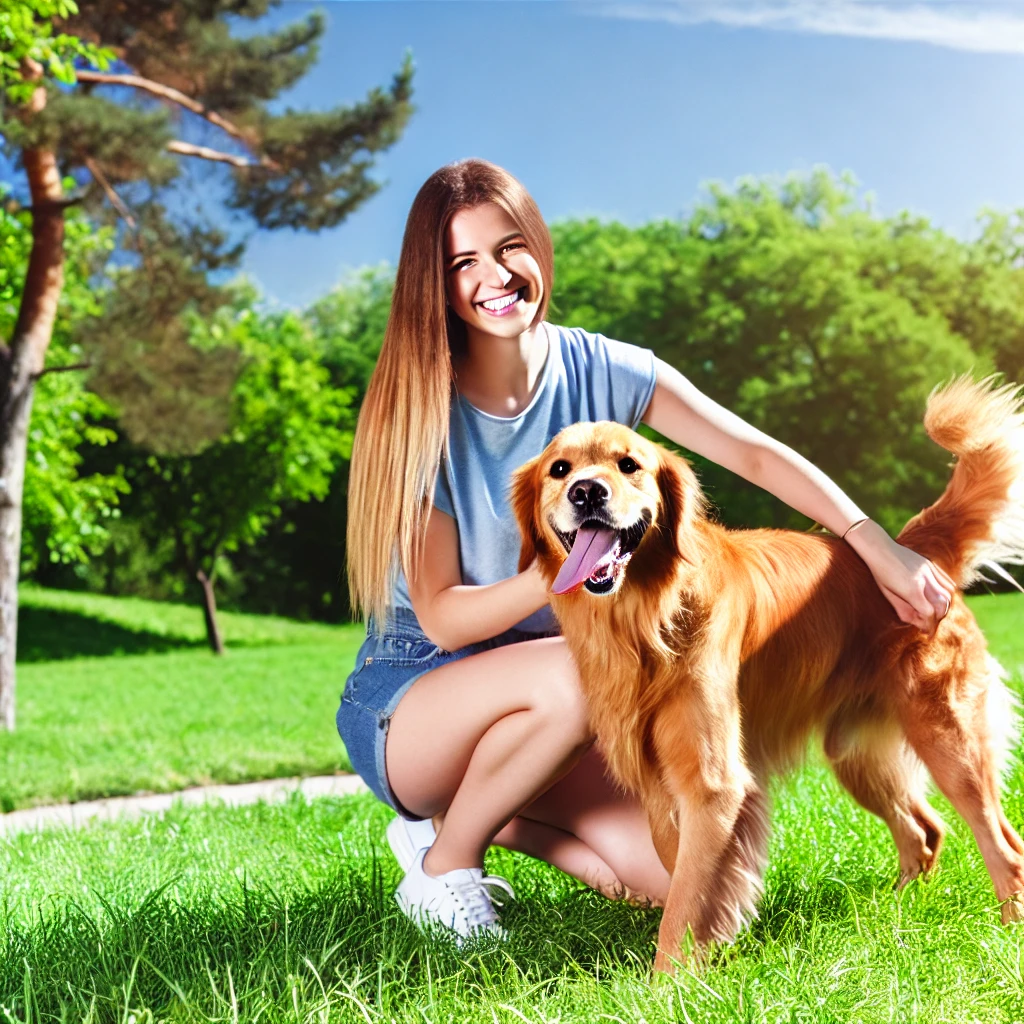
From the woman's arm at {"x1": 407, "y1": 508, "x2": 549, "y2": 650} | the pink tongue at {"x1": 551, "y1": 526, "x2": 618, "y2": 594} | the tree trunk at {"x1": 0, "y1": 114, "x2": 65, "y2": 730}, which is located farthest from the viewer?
the tree trunk at {"x1": 0, "y1": 114, "x2": 65, "y2": 730}

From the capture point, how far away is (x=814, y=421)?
23203mm

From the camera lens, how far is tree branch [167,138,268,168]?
1175cm

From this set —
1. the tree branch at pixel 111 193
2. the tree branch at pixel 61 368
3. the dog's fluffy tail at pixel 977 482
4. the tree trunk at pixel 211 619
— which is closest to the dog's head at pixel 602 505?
the dog's fluffy tail at pixel 977 482

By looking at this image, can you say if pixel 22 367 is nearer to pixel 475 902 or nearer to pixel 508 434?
pixel 508 434

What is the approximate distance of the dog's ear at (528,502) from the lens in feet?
7.59

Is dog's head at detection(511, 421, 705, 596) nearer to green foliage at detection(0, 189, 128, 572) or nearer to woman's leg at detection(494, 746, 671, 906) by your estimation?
woman's leg at detection(494, 746, 671, 906)

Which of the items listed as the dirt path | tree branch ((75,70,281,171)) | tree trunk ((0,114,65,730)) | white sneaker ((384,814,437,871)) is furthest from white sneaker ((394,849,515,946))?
tree branch ((75,70,281,171))

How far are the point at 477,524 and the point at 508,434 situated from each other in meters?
0.24

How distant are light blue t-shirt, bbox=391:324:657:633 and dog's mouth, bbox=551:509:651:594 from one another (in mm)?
474

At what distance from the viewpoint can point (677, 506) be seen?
229 centimetres

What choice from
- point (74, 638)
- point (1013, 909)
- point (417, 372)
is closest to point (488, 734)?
point (417, 372)

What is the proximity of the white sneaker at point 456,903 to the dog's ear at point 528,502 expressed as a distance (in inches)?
33.2

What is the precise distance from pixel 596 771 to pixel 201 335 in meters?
19.2

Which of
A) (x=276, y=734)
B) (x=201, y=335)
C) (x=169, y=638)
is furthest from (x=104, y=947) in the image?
(x=169, y=638)
